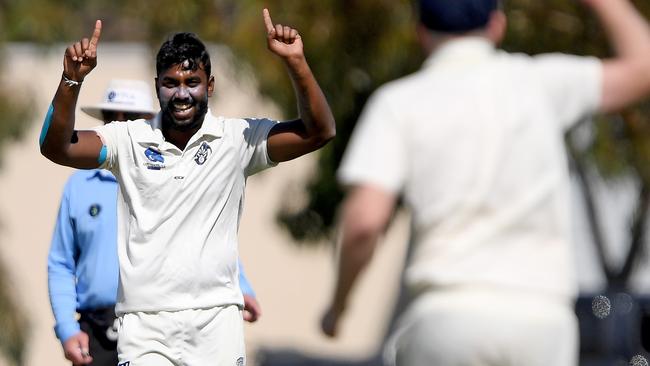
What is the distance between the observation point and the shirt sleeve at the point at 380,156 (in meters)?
4.80

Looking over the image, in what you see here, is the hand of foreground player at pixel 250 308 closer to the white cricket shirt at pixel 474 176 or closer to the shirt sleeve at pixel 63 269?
the shirt sleeve at pixel 63 269

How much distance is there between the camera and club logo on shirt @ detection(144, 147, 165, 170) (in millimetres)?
6684

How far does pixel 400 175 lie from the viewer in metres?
4.83

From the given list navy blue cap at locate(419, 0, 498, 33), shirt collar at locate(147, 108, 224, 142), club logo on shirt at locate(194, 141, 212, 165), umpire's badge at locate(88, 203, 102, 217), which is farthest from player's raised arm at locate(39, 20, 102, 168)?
navy blue cap at locate(419, 0, 498, 33)

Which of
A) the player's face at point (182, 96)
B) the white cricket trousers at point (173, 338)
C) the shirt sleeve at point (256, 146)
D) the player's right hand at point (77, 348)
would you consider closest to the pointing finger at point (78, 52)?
the player's face at point (182, 96)

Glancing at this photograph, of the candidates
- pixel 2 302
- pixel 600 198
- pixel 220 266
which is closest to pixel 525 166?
pixel 220 266

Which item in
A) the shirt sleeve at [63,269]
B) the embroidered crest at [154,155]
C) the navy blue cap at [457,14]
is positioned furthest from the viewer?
→ the shirt sleeve at [63,269]

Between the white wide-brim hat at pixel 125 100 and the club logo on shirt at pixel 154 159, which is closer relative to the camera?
the club logo on shirt at pixel 154 159

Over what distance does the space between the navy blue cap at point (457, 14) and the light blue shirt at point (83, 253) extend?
136 inches

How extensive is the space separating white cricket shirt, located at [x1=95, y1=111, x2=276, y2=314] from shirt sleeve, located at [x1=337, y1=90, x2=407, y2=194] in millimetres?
1834

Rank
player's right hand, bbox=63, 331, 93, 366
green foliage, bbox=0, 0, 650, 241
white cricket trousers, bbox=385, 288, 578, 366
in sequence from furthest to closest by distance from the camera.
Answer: green foliage, bbox=0, 0, 650, 241 → player's right hand, bbox=63, 331, 93, 366 → white cricket trousers, bbox=385, 288, 578, 366

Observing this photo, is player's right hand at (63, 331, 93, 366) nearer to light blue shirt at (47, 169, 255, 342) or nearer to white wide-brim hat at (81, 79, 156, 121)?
light blue shirt at (47, 169, 255, 342)

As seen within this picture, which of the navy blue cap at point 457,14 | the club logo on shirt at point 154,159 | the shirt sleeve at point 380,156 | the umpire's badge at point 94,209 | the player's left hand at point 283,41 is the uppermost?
the navy blue cap at point 457,14

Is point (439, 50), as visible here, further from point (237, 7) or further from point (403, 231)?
point (403, 231)
